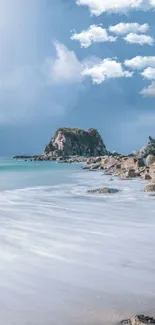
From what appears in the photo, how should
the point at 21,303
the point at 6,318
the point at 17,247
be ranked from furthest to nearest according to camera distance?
the point at 17,247 < the point at 21,303 < the point at 6,318

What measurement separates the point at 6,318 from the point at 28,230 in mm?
4336

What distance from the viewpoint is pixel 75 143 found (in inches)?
5714

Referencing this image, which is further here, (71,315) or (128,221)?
(128,221)

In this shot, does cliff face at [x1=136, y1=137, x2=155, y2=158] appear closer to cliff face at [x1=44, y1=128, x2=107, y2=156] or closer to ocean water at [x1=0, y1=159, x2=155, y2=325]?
cliff face at [x1=44, y1=128, x2=107, y2=156]

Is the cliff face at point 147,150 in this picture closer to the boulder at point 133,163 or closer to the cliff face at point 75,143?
the cliff face at point 75,143

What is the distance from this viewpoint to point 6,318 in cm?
385

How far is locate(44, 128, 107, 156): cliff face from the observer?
456 ft

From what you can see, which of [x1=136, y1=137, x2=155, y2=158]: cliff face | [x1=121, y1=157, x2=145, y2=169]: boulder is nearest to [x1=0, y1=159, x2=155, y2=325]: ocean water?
[x1=121, y1=157, x2=145, y2=169]: boulder

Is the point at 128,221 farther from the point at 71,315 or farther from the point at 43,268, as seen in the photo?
the point at 71,315

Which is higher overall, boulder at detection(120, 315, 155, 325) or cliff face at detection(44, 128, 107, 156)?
cliff face at detection(44, 128, 107, 156)

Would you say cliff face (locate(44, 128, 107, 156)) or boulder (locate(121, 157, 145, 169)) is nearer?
boulder (locate(121, 157, 145, 169))

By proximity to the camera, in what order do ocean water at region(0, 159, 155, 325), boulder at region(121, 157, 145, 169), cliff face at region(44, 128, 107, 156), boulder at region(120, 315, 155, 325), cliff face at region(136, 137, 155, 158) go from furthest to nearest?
cliff face at region(44, 128, 107, 156)
cliff face at region(136, 137, 155, 158)
boulder at region(121, 157, 145, 169)
ocean water at region(0, 159, 155, 325)
boulder at region(120, 315, 155, 325)

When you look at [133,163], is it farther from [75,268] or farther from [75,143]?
[75,143]

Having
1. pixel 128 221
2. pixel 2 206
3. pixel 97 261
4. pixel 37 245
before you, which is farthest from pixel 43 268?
pixel 2 206
